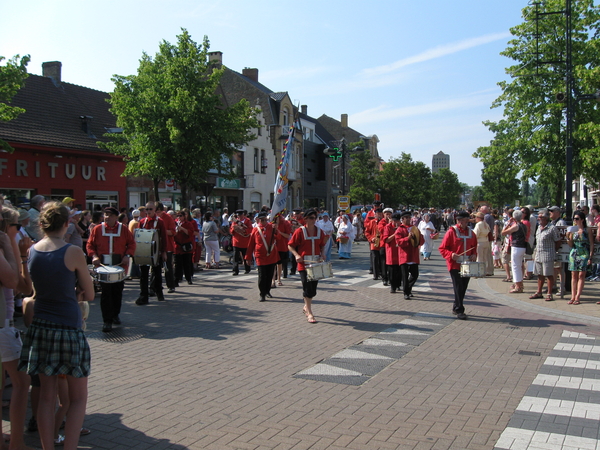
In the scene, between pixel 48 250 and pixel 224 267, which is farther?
pixel 224 267

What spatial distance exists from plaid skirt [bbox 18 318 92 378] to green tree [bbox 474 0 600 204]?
21916mm

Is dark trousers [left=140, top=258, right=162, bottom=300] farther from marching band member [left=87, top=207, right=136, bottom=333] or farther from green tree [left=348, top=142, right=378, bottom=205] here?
green tree [left=348, top=142, right=378, bottom=205]

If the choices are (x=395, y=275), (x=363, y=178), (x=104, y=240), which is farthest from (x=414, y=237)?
(x=363, y=178)

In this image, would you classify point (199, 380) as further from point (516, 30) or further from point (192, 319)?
point (516, 30)

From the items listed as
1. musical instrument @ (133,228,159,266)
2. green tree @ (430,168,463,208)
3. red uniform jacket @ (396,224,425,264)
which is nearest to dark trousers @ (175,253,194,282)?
musical instrument @ (133,228,159,266)

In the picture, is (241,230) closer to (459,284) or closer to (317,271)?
(317,271)

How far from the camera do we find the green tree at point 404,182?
175 feet

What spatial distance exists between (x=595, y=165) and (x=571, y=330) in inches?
610

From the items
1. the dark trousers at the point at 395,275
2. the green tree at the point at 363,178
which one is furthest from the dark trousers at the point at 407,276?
the green tree at the point at 363,178

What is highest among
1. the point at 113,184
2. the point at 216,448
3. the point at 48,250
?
the point at 113,184

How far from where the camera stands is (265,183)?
43250 millimetres

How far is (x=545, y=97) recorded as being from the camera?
25.8 m

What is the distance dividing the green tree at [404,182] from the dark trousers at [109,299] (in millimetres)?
43034

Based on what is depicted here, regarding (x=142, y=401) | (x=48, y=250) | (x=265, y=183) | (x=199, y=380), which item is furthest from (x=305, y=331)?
(x=265, y=183)
